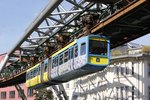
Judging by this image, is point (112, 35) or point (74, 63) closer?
point (74, 63)

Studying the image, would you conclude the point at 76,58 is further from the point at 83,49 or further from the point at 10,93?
the point at 10,93

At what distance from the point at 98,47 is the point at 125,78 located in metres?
28.9

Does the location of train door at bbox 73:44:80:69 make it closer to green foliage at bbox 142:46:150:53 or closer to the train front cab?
the train front cab

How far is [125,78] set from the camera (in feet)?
206

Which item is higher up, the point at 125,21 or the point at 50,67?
the point at 125,21

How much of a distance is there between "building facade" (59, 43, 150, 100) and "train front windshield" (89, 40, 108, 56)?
26.1 metres

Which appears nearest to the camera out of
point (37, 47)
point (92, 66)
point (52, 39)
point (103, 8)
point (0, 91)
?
point (92, 66)

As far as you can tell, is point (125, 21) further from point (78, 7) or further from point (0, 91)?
point (0, 91)

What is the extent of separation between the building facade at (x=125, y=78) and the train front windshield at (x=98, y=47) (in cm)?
2612

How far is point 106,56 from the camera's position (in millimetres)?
34625

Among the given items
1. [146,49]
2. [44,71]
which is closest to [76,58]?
[44,71]

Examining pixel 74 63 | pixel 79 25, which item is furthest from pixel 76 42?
pixel 79 25

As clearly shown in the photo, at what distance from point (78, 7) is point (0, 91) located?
283 feet

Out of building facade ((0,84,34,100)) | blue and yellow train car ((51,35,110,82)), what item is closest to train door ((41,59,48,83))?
blue and yellow train car ((51,35,110,82))
